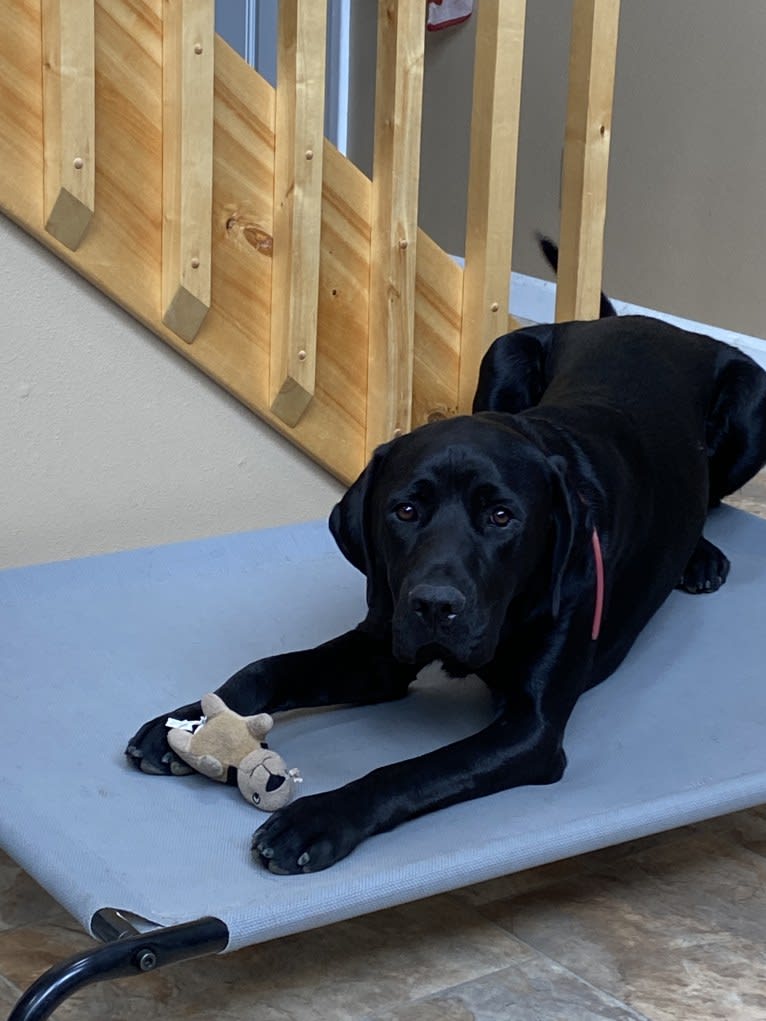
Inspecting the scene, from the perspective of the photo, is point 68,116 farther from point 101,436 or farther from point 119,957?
point 119,957

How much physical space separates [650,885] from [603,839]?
29cm

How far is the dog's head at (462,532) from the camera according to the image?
1795 millimetres

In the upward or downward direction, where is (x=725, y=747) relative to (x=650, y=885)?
upward

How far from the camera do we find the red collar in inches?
78.4

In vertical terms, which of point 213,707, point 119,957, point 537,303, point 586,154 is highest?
point 586,154

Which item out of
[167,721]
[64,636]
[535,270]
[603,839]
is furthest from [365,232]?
[535,270]

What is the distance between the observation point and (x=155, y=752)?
6.13 ft

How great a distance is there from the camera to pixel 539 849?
166cm

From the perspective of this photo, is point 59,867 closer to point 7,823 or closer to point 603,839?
point 7,823

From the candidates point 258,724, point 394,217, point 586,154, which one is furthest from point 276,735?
point 586,154

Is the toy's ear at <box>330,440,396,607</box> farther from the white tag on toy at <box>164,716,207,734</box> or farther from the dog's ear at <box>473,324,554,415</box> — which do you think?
the dog's ear at <box>473,324,554,415</box>

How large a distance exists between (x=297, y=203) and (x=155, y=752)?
4.07 ft

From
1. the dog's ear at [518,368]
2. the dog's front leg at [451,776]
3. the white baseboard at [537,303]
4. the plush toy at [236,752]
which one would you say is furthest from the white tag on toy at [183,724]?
the white baseboard at [537,303]

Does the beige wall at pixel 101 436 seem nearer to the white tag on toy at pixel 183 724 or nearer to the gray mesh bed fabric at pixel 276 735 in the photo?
the gray mesh bed fabric at pixel 276 735
